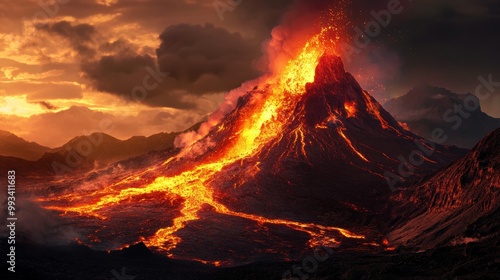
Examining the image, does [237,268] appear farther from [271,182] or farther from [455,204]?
[271,182]

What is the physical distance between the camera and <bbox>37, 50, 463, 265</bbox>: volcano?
86750mm

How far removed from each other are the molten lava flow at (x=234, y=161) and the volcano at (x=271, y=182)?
11.3 inches

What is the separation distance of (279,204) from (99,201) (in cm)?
3626

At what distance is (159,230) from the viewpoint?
89375 mm

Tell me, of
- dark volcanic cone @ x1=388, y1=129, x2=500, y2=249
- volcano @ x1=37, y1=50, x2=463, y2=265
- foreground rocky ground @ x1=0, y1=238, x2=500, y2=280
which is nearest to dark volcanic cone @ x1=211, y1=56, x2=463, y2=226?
volcano @ x1=37, y1=50, x2=463, y2=265

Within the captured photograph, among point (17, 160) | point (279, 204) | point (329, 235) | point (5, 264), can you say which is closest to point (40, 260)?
point (5, 264)

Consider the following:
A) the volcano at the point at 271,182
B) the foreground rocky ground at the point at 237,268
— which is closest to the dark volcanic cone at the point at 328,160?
the volcano at the point at 271,182

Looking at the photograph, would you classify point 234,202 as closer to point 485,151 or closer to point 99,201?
point 99,201

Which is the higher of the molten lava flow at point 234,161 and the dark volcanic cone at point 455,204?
the molten lava flow at point 234,161

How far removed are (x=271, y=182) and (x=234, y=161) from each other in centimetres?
1680

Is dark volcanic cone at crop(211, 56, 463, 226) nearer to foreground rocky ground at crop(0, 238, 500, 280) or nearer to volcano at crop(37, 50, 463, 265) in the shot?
volcano at crop(37, 50, 463, 265)

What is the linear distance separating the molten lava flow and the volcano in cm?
29

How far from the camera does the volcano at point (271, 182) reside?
8675 cm

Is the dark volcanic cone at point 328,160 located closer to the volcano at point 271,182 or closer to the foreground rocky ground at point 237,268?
the volcano at point 271,182
